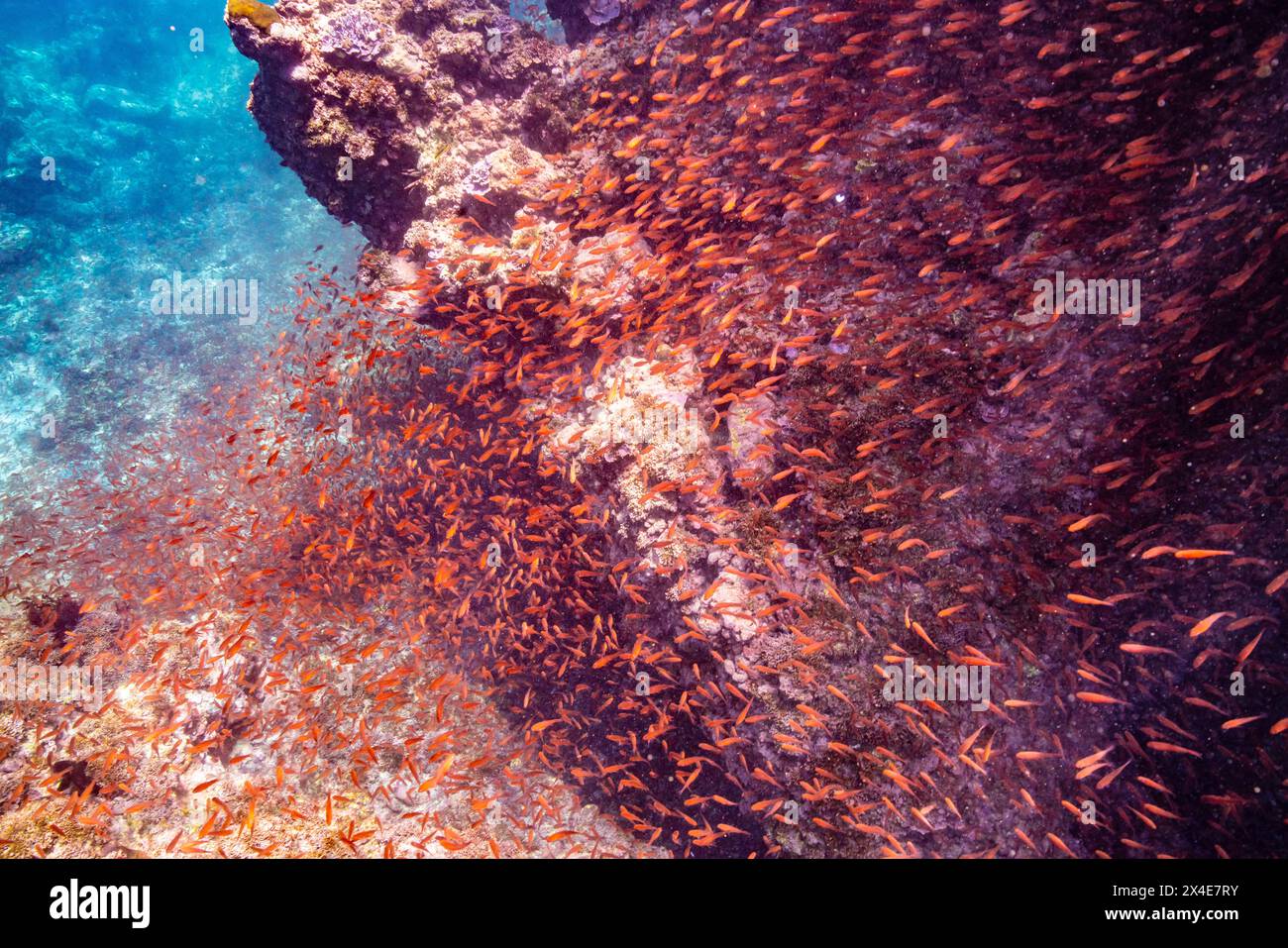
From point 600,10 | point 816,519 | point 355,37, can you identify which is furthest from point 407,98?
point 816,519

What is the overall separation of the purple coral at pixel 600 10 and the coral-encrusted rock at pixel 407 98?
0.76 m

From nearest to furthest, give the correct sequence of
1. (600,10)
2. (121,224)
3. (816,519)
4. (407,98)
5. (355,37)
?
(816,519)
(355,37)
(407,98)
(600,10)
(121,224)

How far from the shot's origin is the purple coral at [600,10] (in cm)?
807

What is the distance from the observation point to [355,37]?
7.20 metres

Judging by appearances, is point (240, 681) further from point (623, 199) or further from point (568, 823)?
point (623, 199)

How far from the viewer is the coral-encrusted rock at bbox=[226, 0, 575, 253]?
278 inches

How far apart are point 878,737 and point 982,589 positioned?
1550 mm

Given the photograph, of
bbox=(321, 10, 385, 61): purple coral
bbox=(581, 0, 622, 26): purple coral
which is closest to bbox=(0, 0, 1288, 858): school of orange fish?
bbox=(581, 0, 622, 26): purple coral

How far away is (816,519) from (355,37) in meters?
8.32

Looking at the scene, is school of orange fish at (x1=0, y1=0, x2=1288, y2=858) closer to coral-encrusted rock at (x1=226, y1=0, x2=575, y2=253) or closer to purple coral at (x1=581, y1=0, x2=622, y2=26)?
coral-encrusted rock at (x1=226, y1=0, x2=575, y2=253)

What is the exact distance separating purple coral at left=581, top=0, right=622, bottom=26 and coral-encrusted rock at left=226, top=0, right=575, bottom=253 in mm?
758

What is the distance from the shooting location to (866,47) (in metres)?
5.32

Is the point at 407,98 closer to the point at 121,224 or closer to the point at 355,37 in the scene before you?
the point at 355,37
